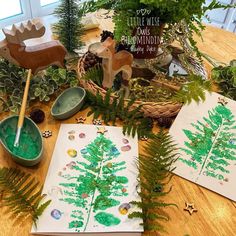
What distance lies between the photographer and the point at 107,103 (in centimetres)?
80

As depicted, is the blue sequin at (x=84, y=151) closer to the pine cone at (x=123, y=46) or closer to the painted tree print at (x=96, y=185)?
the painted tree print at (x=96, y=185)

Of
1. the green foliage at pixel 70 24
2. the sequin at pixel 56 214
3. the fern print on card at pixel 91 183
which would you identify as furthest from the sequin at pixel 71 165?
the green foliage at pixel 70 24

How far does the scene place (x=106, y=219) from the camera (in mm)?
591

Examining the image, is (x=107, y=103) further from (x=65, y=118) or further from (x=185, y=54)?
(x=185, y=54)

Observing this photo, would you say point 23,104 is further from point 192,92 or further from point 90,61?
point 192,92

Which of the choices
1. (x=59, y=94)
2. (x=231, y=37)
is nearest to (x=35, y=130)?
(x=59, y=94)

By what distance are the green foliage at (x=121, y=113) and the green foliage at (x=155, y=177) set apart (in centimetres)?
5

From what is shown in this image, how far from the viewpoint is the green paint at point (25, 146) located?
68 centimetres

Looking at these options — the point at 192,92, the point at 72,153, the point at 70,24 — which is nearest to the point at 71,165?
the point at 72,153

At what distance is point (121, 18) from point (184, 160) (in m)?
0.38

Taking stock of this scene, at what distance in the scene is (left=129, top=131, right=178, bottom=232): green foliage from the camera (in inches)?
23.5

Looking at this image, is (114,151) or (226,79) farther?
(226,79)

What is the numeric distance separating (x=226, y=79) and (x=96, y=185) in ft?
1.66

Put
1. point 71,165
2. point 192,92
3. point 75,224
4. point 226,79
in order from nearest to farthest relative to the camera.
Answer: point 75,224
point 71,165
point 192,92
point 226,79
